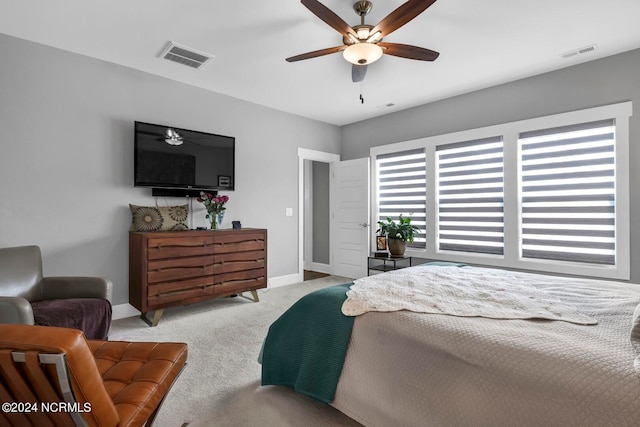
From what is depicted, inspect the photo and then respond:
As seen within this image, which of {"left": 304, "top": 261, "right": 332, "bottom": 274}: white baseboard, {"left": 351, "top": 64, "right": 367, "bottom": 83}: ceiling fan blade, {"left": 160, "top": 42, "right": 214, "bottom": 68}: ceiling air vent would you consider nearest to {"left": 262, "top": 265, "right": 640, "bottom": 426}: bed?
{"left": 351, "top": 64, "right": 367, "bottom": 83}: ceiling fan blade

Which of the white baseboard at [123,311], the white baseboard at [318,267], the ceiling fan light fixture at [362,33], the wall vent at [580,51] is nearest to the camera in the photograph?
the ceiling fan light fixture at [362,33]

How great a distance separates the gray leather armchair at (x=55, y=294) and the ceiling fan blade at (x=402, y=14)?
9.14 ft

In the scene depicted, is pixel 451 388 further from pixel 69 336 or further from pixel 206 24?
pixel 206 24

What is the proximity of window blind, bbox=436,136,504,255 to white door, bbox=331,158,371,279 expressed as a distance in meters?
1.17

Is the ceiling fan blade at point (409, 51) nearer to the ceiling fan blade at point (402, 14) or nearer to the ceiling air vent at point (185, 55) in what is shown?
the ceiling fan blade at point (402, 14)

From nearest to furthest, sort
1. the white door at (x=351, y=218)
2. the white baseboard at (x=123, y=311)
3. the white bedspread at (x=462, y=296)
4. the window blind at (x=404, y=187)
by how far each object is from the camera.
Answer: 1. the white bedspread at (x=462, y=296)
2. the white baseboard at (x=123, y=311)
3. the window blind at (x=404, y=187)
4. the white door at (x=351, y=218)

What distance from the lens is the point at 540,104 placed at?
356 centimetres

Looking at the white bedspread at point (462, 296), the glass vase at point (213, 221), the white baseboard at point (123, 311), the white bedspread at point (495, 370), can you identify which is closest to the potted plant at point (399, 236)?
the white bedspread at point (462, 296)

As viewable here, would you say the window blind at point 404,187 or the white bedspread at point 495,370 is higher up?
the window blind at point 404,187

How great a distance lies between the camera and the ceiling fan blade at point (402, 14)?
188 cm

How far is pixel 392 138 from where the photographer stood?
195 inches

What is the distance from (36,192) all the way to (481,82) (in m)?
4.82

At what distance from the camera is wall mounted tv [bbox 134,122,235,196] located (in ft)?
11.2

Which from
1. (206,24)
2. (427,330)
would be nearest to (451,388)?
(427,330)
